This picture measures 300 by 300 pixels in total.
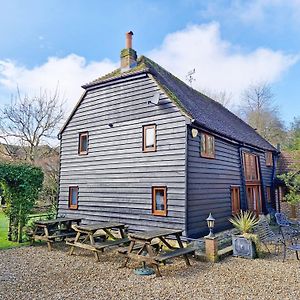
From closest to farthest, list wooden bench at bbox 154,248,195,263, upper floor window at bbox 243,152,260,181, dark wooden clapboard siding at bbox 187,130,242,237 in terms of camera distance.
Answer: wooden bench at bbox 154,248,195,263 < dark wooden clapboard siding at bbox 187,130,242,237 < upper floor window at bbox 243,152,260,181

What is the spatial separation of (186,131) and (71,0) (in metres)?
6.50

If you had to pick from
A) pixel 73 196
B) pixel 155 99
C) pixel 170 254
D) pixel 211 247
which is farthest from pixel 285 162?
pixel 170 254

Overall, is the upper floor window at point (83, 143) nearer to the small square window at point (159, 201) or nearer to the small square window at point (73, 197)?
the small square window at point (73, 197)

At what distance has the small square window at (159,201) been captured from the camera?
31.7 ft

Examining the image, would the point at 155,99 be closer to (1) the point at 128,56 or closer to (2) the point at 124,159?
(2) the point at 124,159

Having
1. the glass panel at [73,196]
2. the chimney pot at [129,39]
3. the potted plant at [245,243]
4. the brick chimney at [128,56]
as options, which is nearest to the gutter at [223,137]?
the potted plant at [245,243]

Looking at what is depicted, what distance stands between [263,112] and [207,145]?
23818mm

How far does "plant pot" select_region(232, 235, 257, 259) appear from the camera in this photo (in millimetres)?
8164

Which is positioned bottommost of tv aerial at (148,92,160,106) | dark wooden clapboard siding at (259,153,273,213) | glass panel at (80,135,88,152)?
dark wooden clapboard siding at (259,153,273,213)

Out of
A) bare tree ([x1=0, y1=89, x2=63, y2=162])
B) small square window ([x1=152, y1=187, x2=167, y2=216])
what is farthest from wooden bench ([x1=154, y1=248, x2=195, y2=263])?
bare tree ([x1=0, y1=89, x2=63, y2=162])

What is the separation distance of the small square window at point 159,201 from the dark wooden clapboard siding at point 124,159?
17cm

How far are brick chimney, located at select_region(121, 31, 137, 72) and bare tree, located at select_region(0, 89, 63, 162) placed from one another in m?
13.9

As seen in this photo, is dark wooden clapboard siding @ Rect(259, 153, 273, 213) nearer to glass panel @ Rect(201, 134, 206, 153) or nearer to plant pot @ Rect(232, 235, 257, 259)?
glass panel @ Rect(201, 134, 206, 153)

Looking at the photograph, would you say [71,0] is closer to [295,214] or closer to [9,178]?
[9,178]
